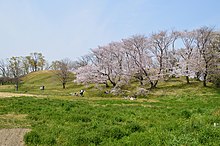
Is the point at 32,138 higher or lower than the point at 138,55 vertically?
lower

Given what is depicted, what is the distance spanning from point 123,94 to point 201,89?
1302 centimetres

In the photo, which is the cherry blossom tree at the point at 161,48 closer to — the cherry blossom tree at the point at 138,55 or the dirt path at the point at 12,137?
the cherry blossom tree at the point at 138,55

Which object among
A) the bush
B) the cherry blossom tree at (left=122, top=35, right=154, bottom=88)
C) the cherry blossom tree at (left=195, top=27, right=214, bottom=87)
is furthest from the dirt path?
the cherry blossom tree at (left=122, top=35, right=154, bottom=88)

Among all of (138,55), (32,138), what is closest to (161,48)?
(138,55)

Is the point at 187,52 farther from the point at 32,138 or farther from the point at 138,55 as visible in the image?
the point at 32,138

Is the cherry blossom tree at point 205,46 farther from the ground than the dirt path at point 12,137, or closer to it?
farther from the ground

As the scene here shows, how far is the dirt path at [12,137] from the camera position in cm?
893

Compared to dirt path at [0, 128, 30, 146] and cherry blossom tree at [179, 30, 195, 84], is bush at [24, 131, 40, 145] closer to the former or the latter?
dirt path at [0, 128, 30, 146]

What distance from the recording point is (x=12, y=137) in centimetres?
948

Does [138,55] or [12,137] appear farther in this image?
[138,55]

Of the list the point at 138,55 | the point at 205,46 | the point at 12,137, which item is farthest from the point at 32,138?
the point at 138,55

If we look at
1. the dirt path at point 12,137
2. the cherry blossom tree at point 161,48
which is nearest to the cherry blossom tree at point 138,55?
the cherry blossom tree at point 161,48

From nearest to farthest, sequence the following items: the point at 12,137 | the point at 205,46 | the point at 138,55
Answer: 1. the point at 12,137
2. the point at 205,46
3. the point at 138,55

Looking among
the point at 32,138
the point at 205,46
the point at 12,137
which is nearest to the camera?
the point at 32,138
